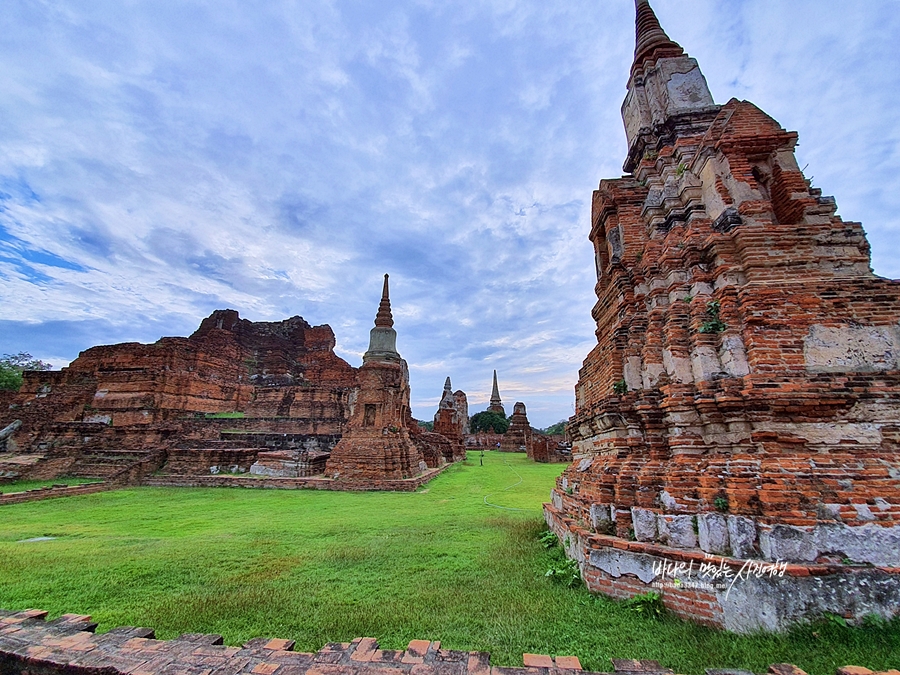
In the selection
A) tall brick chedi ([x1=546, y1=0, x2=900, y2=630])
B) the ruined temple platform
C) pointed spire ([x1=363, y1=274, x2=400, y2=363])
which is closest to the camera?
tall brick chedi ([x1=546, y1=0, x2=900, y2=630])

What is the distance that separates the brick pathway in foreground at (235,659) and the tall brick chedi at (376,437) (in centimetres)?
1151

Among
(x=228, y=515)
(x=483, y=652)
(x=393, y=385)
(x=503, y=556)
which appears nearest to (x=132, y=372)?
(x=393, y=385)

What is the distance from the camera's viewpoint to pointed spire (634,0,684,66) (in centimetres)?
741

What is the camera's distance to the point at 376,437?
15.2 m

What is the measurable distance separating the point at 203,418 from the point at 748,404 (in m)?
26.4

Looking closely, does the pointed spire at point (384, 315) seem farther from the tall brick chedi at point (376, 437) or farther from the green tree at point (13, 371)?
the green tree at point (13, 371)

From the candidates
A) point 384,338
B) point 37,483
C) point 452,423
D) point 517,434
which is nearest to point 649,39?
point 384,338

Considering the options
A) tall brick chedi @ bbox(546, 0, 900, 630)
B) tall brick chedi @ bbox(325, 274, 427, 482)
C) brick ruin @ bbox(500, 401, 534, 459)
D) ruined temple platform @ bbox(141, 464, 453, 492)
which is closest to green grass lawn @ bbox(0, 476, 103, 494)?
ruined temple platform @ bbox(141, 464, 453, 492)

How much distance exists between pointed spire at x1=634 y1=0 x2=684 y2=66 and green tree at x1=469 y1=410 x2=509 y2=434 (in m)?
53.3

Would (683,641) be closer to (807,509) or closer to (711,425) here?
(807,509)

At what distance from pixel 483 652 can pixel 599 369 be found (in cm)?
449

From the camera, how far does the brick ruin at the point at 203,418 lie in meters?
15.6

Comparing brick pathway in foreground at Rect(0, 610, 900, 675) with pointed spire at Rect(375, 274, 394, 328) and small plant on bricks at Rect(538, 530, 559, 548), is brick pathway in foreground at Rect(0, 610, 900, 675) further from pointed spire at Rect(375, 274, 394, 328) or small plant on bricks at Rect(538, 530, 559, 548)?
pointed spire at Rect(375, 274, 394, 328)

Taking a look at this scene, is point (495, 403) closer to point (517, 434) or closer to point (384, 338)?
point (517, 434)
